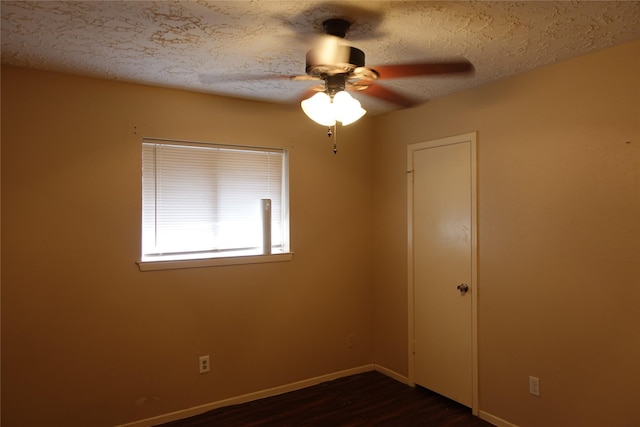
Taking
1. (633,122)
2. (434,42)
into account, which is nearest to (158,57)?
(434,42)

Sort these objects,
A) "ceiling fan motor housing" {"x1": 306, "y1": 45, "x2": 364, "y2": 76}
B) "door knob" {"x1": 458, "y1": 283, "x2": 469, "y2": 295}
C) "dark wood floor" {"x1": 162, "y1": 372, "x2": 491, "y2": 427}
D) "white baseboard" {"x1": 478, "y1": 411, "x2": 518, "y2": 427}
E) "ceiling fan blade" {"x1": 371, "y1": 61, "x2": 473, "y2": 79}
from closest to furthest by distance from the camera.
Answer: "ceiling fan motor housing" {"x1": 306, "y1": 45, "x2": 364, "y2": 76} → "ceiling fan blade" {"x1": 371, "y1": 61, "x2": 473, "y2": 79} → "white baseboard" {"x1": 478, "y1": 411, "x2": 518, "y2": 427} → "dark wood floor" {"x1": 162, "y1": 372, "x2": 491, "y2": 427} → "door knob" {"x1": 458, "y1": 283, "x2": 469, "y2": 295}

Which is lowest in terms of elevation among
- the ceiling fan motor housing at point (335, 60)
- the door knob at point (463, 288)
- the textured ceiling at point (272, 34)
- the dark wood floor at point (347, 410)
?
the dark wood floor at point (347, 410)

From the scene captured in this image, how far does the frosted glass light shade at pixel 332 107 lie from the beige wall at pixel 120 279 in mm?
1514

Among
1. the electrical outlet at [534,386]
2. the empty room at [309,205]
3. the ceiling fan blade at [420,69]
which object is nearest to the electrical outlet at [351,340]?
the empty room at [309,205]

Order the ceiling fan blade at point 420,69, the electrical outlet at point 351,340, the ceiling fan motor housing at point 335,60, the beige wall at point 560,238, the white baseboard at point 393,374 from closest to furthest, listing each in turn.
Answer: the ceiling fan motor housing at point 335,60 → the ceiling fan blade at point 420,69 → the beige wall at point 560,238 → the white baseboard at point 393,374 → the electrical outlet at point 351,340

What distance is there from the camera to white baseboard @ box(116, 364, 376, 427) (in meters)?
2.90

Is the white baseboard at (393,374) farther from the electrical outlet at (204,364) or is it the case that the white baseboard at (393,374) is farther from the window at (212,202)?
the electrical outlet at (204,364)

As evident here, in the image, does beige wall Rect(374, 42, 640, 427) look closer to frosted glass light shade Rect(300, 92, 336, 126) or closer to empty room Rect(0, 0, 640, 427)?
empty room Rect(0, 0, 640, 427)

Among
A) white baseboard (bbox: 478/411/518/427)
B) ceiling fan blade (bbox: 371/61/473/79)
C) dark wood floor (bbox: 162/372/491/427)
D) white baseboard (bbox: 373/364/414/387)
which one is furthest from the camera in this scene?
white baseboard (bbox: 373/364/414/387)

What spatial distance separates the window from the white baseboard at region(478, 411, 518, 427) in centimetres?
195

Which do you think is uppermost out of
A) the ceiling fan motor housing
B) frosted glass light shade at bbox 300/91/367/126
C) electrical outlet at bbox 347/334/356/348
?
the ceiling fan motor housing

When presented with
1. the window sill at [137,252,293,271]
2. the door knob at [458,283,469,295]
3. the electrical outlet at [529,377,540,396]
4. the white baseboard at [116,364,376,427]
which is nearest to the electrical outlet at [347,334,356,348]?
the white baseboard at [116,364,376,427]

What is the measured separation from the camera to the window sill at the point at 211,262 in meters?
2.90

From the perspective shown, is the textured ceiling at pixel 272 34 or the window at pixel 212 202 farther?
the window at pixel 212 202
